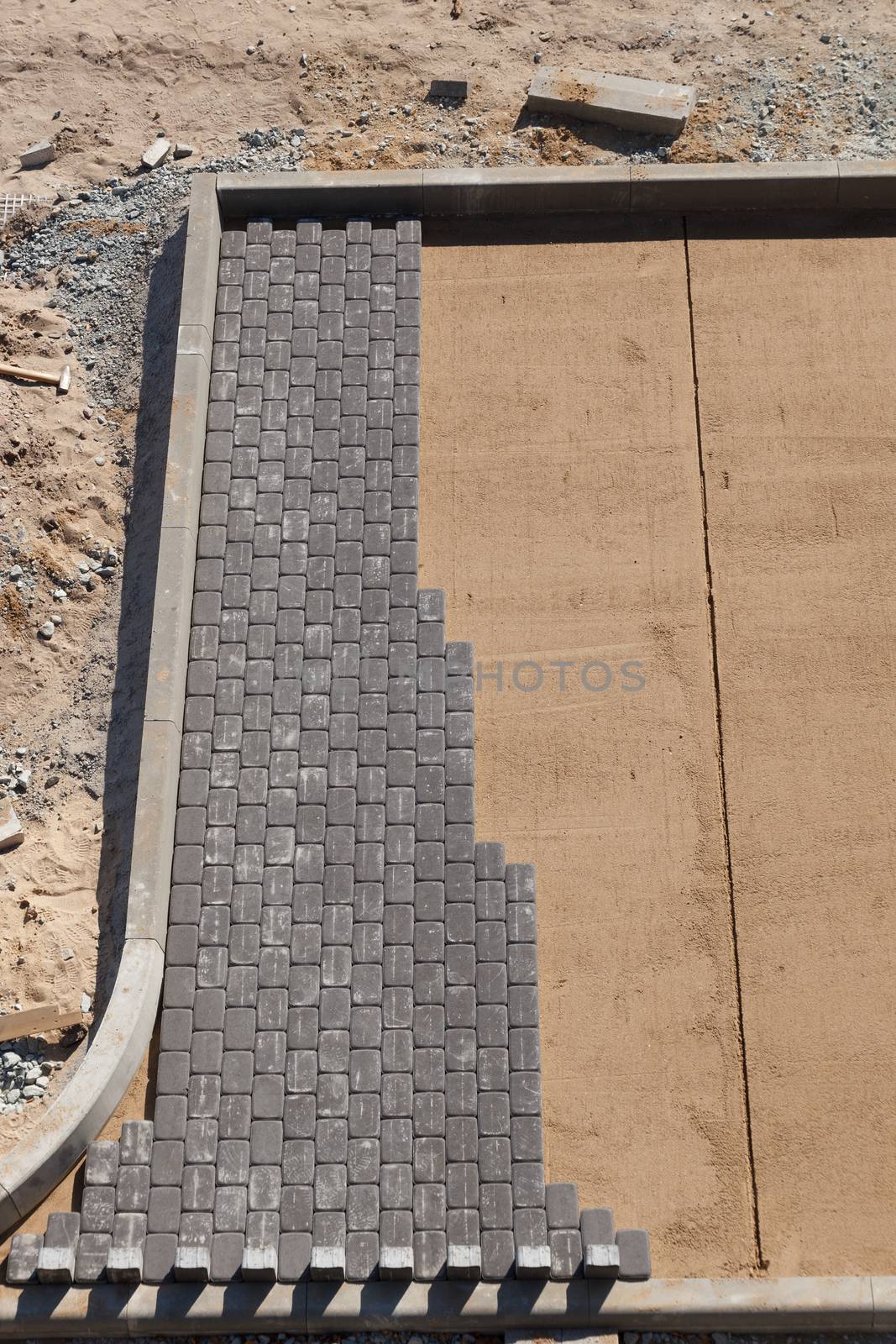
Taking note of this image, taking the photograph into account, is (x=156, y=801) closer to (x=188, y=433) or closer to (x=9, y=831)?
(x=9, y=831)

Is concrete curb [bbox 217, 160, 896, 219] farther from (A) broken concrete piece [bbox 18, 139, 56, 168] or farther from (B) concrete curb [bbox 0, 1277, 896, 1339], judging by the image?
(B) concrete curb [bbox 0, 1277, 896, 1339]

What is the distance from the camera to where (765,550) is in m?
12.6

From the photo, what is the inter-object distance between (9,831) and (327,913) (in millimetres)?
2839

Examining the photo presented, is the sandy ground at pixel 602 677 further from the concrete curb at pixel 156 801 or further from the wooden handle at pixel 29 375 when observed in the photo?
the wooden handle at pixel 29 375

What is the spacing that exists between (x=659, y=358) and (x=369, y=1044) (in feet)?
22.5

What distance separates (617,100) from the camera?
14.7 meters

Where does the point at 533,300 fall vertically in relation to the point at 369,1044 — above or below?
above

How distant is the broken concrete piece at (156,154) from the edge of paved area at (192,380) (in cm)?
101

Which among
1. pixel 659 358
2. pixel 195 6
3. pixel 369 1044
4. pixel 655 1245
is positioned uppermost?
pixel 195 6

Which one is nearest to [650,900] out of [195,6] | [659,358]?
[659,358]

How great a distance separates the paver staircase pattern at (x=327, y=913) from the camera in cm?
995

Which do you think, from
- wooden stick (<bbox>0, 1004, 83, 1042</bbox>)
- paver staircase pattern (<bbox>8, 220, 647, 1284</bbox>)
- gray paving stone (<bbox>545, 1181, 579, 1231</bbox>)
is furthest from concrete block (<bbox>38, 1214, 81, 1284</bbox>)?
gray paving stone (<bbox>545, 1181, 579, 1231</bbox>)

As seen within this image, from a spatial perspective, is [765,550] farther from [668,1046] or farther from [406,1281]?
[406,1281]

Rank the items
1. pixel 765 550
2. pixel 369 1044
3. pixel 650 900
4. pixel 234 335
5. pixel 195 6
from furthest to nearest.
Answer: pixel 195 6 → pixel 234 335 → pixel 765 550 → pixel 650 900 → pixel 369 1044
